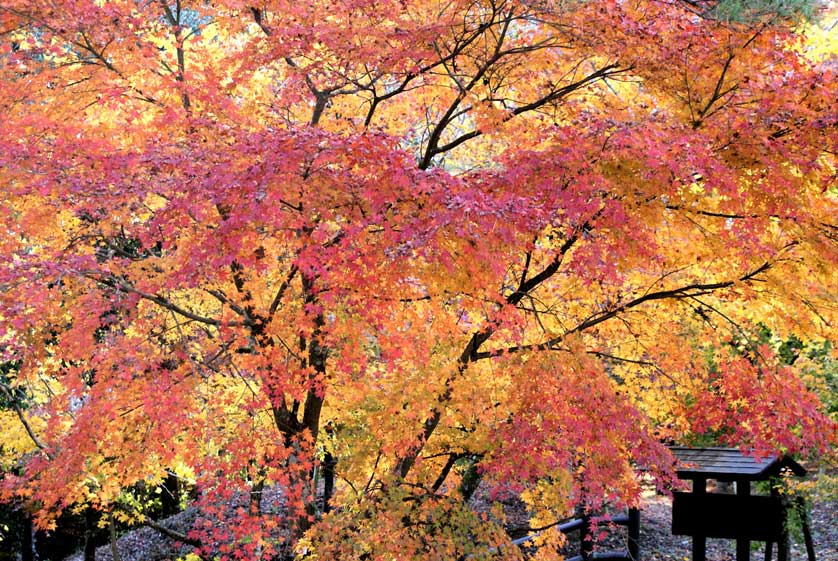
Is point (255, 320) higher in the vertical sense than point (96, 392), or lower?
higher

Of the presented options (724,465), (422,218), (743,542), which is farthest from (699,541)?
(422,218)

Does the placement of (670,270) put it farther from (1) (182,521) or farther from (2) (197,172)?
(1) (182,521)

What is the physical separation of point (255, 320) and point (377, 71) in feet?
8.33

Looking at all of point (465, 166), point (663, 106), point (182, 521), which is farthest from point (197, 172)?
point (182, 521)

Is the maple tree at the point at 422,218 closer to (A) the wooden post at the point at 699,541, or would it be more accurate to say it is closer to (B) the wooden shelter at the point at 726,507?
(B) the wooden shelter at the point at 726,507

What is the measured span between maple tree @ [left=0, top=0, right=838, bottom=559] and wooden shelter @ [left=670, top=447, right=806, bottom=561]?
97 centimetres

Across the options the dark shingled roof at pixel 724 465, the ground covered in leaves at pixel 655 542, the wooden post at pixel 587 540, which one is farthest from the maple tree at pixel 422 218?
the ground covered in leaves at pixel 655 542

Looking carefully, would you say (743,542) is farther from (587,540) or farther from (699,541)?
(587,540)

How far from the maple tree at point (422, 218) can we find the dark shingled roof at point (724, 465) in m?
0.87

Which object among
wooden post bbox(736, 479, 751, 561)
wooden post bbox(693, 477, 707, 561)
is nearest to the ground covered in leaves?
wooden post bbox(736, 479, 751, 561)

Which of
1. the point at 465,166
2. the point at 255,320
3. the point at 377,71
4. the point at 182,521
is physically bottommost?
the point at 182,521

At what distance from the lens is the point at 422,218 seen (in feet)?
16.6

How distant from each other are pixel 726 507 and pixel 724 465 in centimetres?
51

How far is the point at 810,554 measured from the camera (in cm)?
1090
